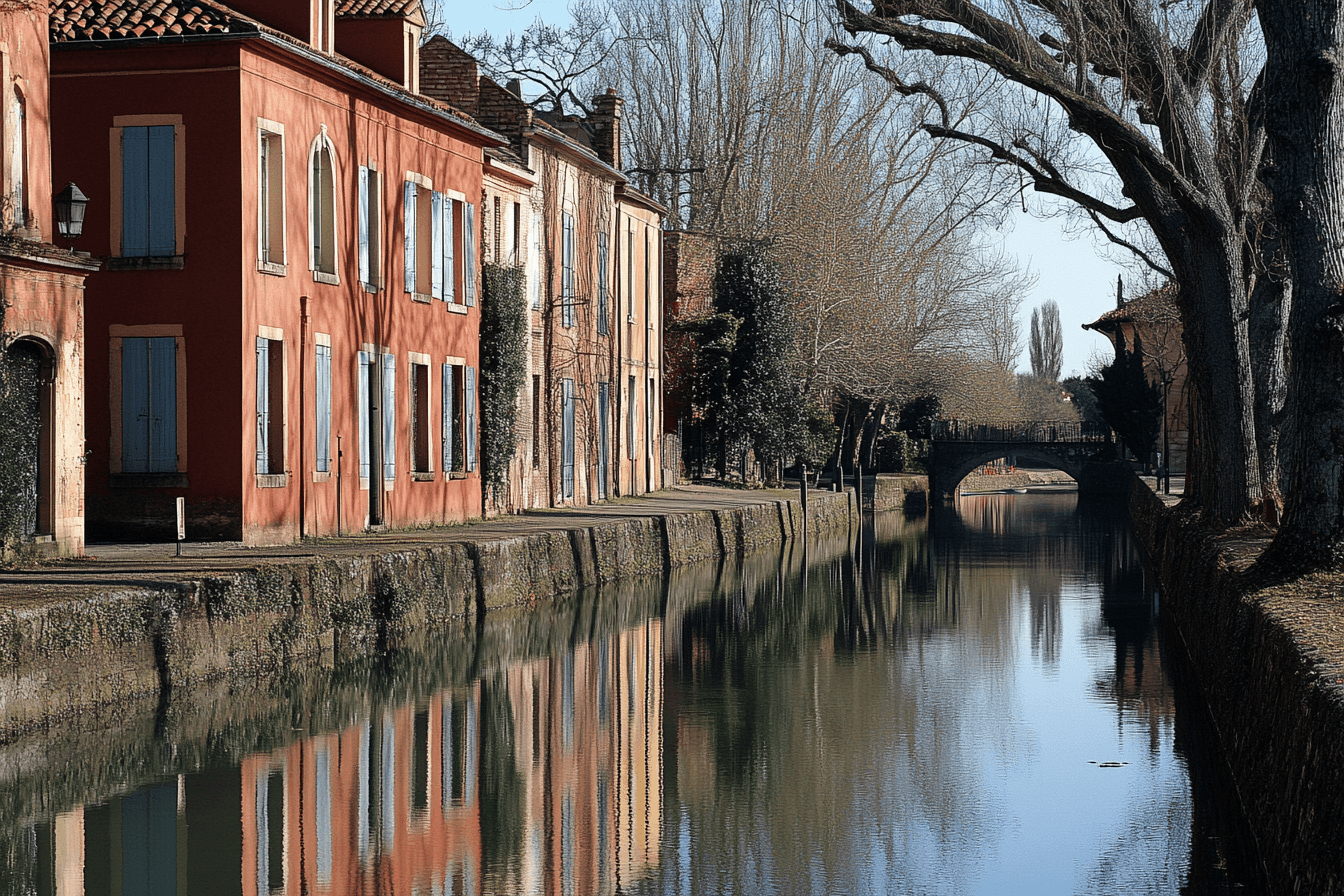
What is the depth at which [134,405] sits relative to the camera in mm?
19797

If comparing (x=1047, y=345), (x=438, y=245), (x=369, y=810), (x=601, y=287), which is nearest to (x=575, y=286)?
(x=601, y=287)

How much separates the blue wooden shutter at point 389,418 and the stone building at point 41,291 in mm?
7108

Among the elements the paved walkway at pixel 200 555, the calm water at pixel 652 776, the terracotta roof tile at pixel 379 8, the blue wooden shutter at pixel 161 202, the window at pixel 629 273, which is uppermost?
the terracotta roof tile at pixel 379 8

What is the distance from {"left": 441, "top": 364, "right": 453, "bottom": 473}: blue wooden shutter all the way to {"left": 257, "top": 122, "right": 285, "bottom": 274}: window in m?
6.04

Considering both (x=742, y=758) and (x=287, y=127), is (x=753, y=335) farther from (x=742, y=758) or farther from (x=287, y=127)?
(x=742, y=758)

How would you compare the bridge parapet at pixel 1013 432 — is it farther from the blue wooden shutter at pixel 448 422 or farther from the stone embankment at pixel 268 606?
the stone embankment at pixel 268 606

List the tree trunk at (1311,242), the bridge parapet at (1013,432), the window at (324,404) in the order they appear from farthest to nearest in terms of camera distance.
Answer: the bridge parapet at (1013,432) → the window at (324,404) → the tree trunk at (1311,242)

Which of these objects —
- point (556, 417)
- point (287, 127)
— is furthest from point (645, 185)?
point (287, 127)

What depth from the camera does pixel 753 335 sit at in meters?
42.8

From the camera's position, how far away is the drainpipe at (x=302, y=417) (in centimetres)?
2100

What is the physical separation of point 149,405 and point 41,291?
11.6ft

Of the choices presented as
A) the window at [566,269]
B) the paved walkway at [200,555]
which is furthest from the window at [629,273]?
the paved walkway at [200,555]

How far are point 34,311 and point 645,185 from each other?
34783mm

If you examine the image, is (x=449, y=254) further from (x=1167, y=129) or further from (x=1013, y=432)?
(x=1013, y=432)
